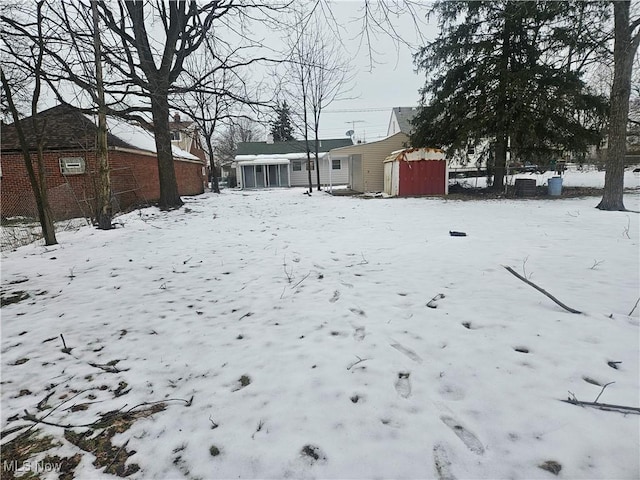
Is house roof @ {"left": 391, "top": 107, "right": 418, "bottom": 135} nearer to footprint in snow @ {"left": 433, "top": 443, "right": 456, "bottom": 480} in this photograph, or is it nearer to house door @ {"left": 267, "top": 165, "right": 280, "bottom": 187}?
house door @ {"left": 267, "top": 165, "right": 280, "bottom": 187}

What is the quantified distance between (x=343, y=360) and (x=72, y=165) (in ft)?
48.3

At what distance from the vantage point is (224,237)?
23.5 feet

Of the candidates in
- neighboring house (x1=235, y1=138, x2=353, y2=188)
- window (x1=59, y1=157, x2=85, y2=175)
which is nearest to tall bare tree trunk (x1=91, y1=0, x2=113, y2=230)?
window (x1=59, y1=157, x2=85, y2=175)

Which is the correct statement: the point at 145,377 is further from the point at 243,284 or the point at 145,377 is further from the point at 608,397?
the point at 608,397

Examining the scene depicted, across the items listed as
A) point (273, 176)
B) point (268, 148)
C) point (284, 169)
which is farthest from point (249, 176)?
point (268, 148)

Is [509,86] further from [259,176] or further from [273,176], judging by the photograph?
[259,176]

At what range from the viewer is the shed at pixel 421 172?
52.5 feet

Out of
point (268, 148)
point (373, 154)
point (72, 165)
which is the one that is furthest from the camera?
point (268, 148)

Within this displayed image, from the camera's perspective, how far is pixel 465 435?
65.4 inches

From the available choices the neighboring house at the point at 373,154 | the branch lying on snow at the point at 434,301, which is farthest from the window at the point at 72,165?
the branch lying on snow at the point at 434,301

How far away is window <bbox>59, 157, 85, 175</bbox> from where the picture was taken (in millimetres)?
12672

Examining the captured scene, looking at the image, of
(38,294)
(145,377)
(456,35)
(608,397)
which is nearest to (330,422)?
(145,377)

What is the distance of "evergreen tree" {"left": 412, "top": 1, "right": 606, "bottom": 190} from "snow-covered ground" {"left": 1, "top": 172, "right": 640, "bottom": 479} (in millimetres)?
11415

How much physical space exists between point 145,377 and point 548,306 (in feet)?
11.2
